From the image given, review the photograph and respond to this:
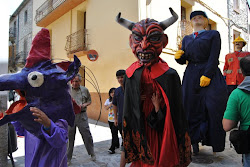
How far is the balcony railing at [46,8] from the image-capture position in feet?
35.6

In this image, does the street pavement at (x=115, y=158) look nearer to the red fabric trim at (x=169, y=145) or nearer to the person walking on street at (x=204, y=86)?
the person walking on street at (x=204, y=86)

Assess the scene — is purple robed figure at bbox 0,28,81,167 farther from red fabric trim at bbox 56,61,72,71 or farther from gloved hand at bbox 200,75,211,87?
gloved hand at bbox 200,75,211,87

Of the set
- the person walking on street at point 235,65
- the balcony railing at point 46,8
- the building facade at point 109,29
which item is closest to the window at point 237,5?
the building facade at point 109,29

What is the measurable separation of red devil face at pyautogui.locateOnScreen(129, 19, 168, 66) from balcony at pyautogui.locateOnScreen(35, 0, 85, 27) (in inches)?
315

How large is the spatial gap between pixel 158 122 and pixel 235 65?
145 inches

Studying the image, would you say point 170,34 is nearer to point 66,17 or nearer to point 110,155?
point 110,155

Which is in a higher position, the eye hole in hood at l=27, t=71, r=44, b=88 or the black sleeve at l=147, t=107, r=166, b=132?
the eye hole in hood at l=27, t=71, r=44, b=88

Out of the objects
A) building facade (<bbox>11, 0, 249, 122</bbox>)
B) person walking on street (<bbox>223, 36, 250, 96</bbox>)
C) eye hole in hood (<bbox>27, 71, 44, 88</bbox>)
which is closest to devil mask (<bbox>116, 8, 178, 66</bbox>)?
eye hole in hood (<bbox>27, 71, 44, 88</bbox>)

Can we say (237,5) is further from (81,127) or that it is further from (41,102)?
(41,102)

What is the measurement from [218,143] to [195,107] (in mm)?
581

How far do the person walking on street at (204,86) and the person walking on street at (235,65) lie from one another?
1896 millimetres

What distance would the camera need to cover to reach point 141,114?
1.91 meters

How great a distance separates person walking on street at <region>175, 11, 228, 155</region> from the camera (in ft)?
9.63

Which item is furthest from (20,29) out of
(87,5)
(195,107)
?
(195,107)
